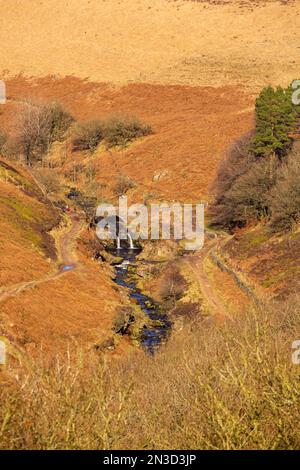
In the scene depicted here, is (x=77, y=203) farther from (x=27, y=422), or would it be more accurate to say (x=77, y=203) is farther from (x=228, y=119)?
(x=27, y=422)

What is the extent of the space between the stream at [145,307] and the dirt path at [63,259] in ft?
16.9

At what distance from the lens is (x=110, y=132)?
11325cm

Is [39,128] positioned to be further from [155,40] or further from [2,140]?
[155,40]

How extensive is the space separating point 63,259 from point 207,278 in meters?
15.2

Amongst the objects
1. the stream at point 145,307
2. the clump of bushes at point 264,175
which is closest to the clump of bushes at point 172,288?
the stream at point 145,307

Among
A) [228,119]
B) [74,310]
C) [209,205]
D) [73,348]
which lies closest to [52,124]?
[228,119]

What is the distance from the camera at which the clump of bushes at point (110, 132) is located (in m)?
112

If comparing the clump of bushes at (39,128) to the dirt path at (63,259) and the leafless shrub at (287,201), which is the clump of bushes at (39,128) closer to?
the dirt path at (63,259)

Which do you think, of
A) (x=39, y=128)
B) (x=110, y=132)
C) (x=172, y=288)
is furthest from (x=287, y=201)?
(x=39, y=128)

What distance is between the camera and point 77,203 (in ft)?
300

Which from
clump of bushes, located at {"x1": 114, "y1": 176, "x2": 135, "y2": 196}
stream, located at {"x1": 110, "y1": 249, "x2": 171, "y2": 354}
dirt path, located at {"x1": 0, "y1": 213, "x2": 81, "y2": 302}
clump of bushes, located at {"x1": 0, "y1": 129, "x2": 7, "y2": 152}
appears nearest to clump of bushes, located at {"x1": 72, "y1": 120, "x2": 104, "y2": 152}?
clump of bushes, located at {"x1": 0, "y1": 129, "x2": 7, "y2": 152}

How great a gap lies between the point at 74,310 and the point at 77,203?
37.0m

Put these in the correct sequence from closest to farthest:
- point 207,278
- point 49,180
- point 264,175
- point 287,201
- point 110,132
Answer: point 207,278
point 287,201
point 264,175
point 49,180
point 110,132
